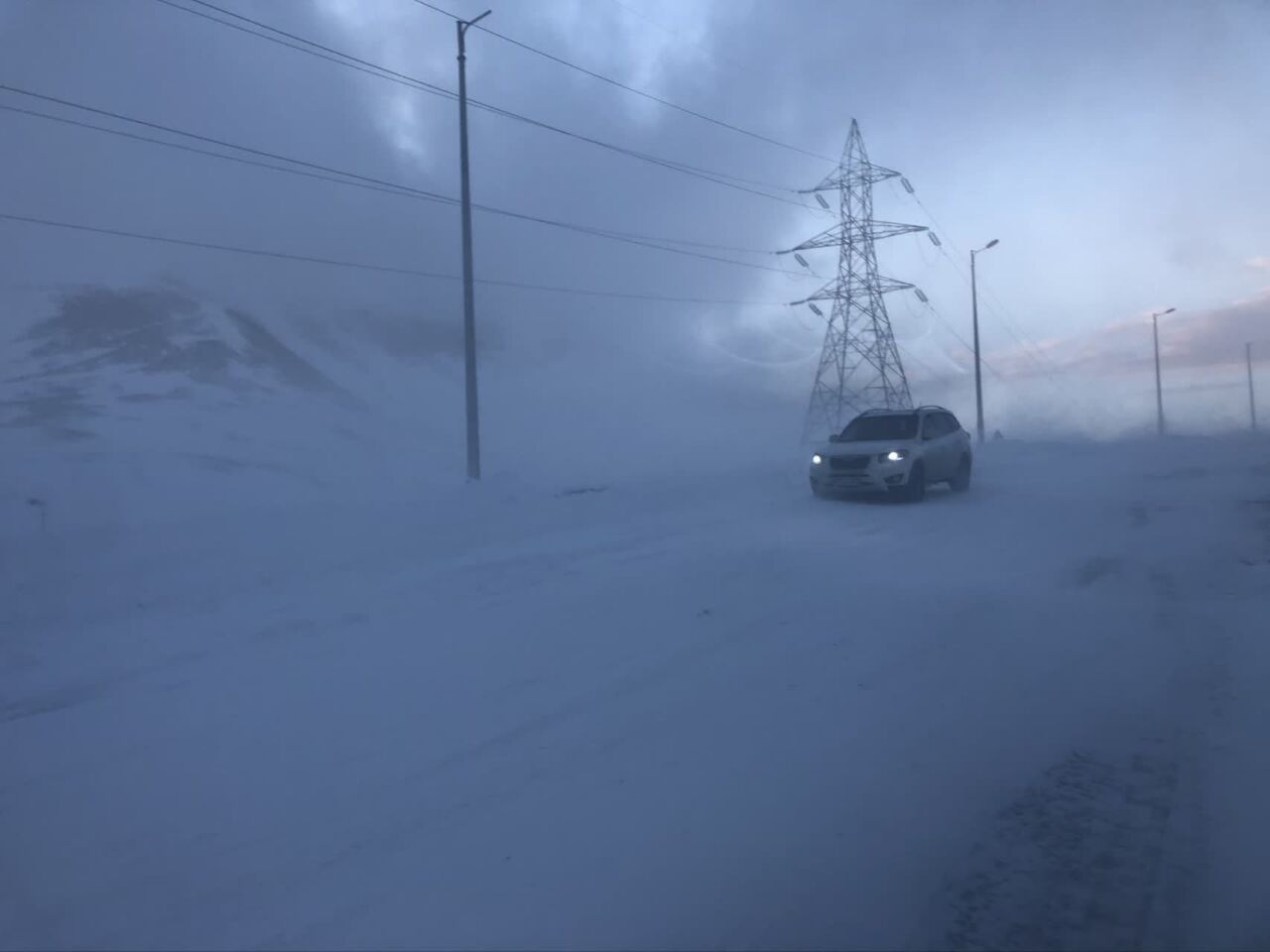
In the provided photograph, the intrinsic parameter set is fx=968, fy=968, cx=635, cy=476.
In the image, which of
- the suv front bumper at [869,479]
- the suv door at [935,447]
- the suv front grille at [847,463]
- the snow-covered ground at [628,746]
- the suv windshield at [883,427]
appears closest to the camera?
the snow-covered ground at [628,746]

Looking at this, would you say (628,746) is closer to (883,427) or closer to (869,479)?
(869,479)

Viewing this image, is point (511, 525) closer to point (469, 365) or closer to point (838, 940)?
point (469, 365)

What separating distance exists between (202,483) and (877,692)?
16.5 m

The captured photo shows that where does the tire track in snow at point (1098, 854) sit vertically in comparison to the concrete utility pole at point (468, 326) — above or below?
below

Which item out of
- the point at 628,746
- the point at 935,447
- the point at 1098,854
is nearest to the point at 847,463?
the point at 935,447

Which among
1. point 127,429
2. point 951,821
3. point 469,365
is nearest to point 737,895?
point 951,821

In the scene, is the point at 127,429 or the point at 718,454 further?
the point at 718,454

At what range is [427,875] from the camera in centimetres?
422

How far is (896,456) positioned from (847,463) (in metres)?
0.80

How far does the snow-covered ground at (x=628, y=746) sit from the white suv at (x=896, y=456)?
468cm

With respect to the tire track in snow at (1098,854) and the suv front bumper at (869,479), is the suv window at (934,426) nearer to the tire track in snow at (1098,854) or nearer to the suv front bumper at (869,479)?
the suv front bumper at (869,479)

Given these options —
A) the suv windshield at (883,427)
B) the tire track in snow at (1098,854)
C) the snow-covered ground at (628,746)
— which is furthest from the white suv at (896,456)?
the tire track in snow at (1098,854)

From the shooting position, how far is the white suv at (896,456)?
15906mm

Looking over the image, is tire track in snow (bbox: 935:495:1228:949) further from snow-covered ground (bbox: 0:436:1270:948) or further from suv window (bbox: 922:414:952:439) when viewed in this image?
suv window (bbox: 922:414:952:439)
